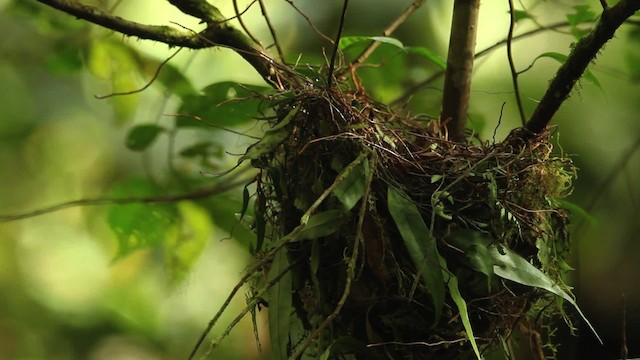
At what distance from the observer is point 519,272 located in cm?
55

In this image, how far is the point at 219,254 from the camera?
1196mm

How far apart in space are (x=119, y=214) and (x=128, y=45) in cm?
30

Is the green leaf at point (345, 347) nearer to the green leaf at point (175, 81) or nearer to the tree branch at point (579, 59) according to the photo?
the tree branch at point (579, 59)

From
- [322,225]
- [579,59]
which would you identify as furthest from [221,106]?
[579,59]

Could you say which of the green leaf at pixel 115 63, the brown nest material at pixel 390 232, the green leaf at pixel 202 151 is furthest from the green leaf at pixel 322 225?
the green leaf at pixel 115 63

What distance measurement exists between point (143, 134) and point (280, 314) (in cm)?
57

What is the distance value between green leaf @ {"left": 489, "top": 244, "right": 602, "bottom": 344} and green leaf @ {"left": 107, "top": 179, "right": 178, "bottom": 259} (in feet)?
2.12

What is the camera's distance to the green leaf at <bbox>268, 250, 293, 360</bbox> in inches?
21.7

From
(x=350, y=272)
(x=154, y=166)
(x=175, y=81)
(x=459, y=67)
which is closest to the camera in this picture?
(x=350, y=272)

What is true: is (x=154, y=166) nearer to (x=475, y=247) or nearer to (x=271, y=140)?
(x=271, y=140)

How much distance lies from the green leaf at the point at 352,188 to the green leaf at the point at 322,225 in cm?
2

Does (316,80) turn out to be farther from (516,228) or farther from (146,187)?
(146,187)

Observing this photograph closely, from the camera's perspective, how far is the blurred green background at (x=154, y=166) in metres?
1.10

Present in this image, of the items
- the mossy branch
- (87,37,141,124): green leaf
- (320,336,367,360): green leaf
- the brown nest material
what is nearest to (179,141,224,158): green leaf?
(87,37,141,124): green leaf
